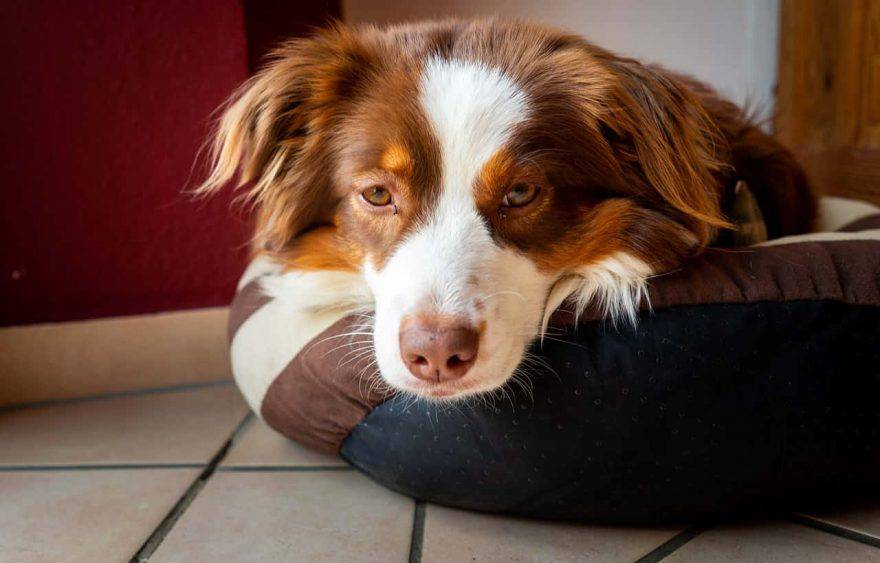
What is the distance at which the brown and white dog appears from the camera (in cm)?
132

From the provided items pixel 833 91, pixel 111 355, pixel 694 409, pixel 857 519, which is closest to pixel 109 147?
pixel 111 355

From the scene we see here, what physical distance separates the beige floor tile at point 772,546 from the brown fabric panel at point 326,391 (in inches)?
24.0

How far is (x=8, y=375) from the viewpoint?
2301mm

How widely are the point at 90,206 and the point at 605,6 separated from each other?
210 centimetres

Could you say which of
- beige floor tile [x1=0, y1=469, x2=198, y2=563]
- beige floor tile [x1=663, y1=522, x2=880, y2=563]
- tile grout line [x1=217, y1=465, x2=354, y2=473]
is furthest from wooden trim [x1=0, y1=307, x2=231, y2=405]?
beige floor tile [x1=663, y1=522, x2=880, y2=563]

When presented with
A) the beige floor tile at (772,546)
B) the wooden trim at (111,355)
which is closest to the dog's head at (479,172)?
the beige floor tile at (772,546)

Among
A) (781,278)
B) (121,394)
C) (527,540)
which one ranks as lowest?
(121,394)

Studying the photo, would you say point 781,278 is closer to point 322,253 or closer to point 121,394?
point 322,253

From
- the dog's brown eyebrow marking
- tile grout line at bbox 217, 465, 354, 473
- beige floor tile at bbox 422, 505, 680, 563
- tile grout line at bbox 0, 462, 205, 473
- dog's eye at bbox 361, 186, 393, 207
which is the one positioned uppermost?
the dog's brown eyebrow marking

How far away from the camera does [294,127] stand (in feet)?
5.49

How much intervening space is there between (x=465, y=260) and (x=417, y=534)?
52 cm

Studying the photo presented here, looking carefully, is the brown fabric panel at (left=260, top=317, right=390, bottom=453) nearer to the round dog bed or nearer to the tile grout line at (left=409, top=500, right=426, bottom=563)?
the round dog bed

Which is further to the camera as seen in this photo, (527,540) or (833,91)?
(833,91)

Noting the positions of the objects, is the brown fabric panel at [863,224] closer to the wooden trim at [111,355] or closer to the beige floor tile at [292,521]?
the beige floor tile at [292,521]
